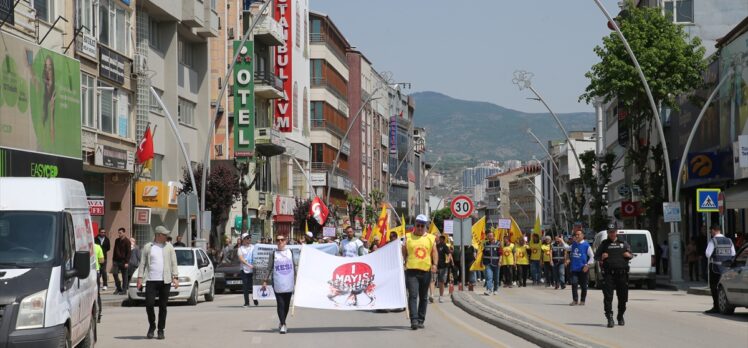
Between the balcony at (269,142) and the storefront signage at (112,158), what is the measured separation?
2187 centimetres

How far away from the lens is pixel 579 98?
51094mm

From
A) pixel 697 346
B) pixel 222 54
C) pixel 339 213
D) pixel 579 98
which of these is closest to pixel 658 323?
pixel 697 346

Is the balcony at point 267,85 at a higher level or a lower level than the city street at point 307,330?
higher

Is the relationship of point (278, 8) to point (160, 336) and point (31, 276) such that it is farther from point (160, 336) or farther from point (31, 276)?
point (31, 276)

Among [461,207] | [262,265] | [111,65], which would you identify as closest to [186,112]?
[111,65]

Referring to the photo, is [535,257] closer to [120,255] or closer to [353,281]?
[120,255]

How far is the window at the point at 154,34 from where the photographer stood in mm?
52281

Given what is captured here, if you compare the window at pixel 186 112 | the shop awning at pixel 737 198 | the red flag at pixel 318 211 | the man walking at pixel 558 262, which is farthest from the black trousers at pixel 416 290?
the red flag at pixel 318 211

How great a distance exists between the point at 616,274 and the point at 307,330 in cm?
529

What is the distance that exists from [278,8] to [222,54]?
13183 millimetres

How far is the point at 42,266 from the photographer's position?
A: 549 inches

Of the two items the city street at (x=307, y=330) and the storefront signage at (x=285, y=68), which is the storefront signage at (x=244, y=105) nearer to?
the storefront signage at (x=285, y=68)

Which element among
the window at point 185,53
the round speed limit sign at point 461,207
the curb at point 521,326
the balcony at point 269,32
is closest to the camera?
the curb at point 521,326

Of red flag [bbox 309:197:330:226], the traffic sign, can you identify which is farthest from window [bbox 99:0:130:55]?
the traffic sign
